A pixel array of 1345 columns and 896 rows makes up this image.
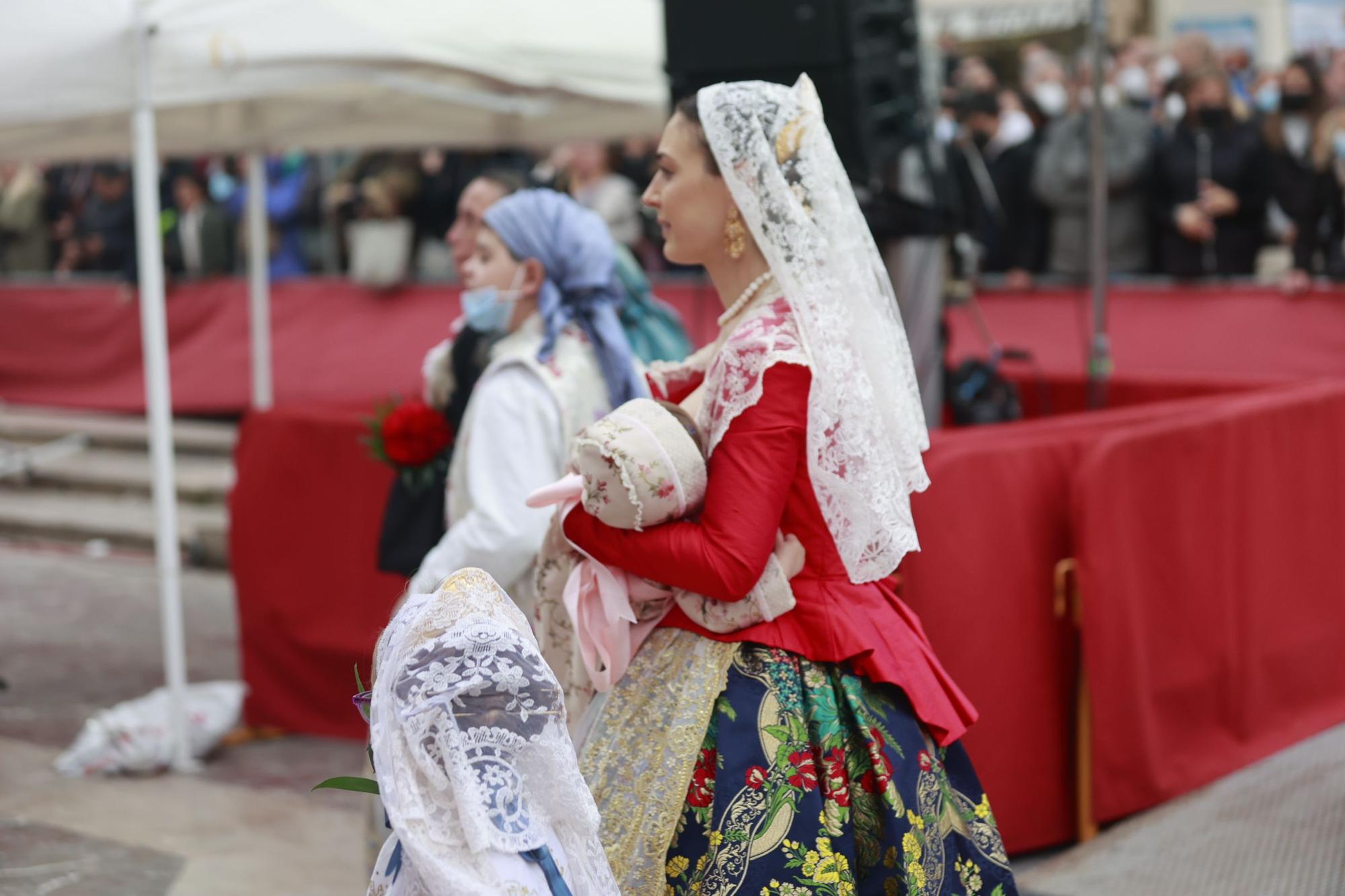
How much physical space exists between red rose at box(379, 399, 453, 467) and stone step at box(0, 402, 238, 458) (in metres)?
7.03

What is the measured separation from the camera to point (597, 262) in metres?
3.92

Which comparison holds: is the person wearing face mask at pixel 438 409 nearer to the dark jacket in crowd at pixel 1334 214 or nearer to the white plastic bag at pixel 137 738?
the white plastic bag at pixel 137 738

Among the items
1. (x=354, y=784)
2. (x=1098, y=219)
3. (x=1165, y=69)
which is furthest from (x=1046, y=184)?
(x=354, y=784)

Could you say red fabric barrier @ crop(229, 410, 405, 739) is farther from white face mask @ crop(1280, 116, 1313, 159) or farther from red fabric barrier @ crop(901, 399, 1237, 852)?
white face mask @ crop(1280, 116, 1313, 159)

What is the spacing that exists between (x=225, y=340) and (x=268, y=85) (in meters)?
6.46

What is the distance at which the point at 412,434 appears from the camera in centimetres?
417

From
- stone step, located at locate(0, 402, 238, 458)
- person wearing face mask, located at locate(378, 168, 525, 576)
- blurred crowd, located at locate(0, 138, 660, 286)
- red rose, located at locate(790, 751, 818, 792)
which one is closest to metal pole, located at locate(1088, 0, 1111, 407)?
blurred crowd, located at locate(0, 138, 660, 286)

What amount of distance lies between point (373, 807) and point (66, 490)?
796 centimetres

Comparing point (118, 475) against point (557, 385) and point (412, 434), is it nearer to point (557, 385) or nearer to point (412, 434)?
point (412, 434)

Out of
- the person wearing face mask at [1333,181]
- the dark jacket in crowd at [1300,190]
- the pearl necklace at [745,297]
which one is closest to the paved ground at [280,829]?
the pearl necklace at [745,297]

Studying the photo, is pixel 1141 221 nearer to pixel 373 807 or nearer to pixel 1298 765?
pixel 1298 765

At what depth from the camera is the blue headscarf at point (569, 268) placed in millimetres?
3871

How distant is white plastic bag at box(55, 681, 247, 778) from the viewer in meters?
5.64

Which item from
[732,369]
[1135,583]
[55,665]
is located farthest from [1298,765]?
[55,665]
